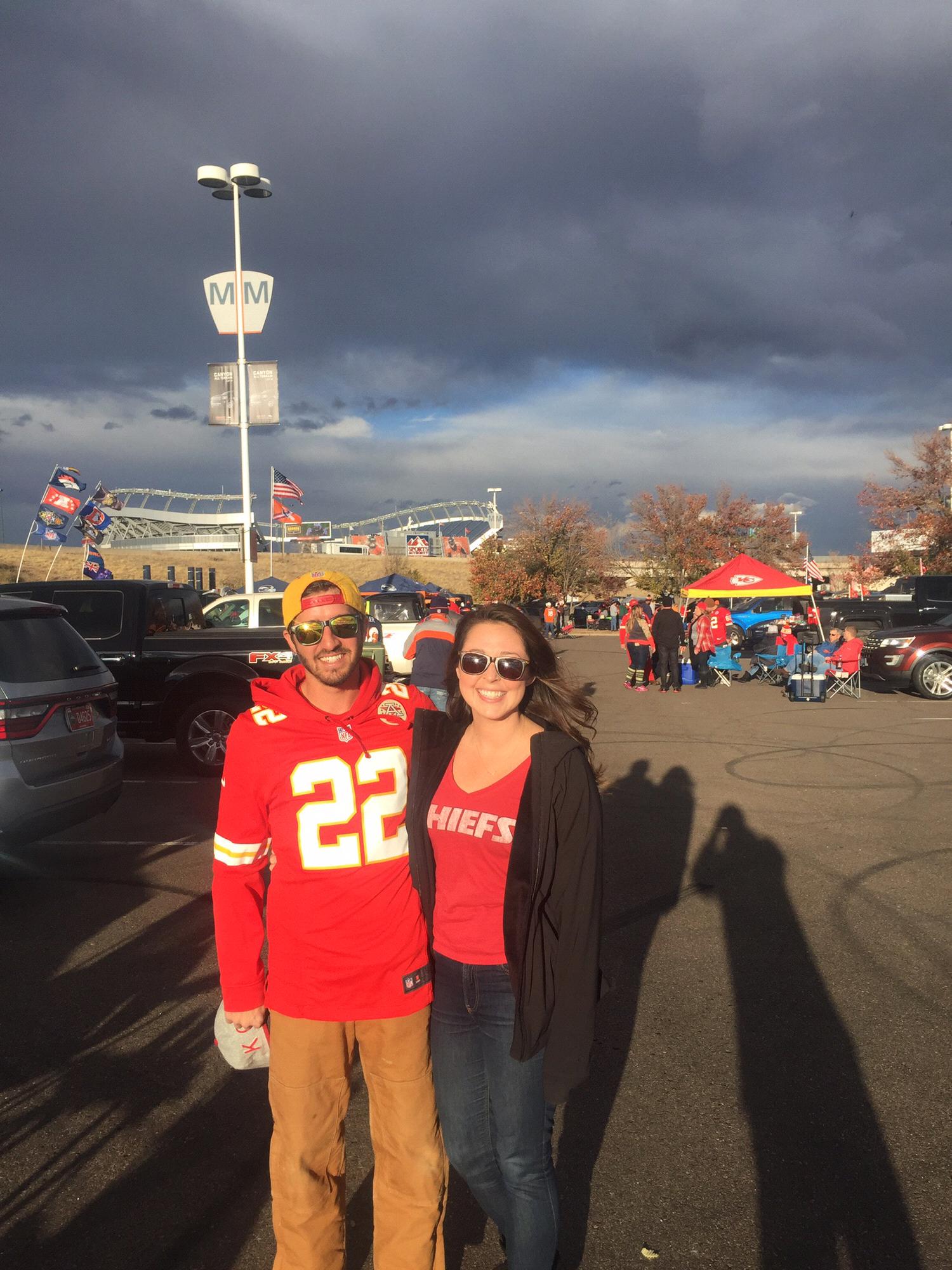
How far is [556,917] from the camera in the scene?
2330mm

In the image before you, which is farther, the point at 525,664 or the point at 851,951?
the point at 851,951

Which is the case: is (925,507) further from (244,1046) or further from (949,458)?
(244,1046)

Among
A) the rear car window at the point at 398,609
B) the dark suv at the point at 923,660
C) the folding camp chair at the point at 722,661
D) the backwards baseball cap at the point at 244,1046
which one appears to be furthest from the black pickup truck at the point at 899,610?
the backwards baseball cap at the point at 244,1046

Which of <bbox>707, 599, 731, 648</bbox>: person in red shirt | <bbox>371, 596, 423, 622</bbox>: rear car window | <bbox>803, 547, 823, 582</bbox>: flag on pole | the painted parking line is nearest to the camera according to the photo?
the painted parking line

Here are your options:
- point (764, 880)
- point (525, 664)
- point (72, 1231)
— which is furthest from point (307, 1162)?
point (764, 880)

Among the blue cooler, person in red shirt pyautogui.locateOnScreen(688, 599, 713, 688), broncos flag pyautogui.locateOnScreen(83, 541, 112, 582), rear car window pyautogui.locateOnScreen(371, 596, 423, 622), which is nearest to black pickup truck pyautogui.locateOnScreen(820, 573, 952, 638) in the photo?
person in red shirt pyautogui.locateOnScreen(688, 599, 713, 688)

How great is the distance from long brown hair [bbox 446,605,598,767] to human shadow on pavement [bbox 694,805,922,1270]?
1.61 meters

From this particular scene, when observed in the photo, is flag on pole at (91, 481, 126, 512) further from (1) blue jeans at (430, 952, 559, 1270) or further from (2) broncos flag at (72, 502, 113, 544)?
(1) blue jeans at (430, 952, 559, 1270)

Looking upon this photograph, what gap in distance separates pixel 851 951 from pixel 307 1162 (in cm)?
363

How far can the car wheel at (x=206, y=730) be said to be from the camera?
975cm

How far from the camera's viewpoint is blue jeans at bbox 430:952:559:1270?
2365mm

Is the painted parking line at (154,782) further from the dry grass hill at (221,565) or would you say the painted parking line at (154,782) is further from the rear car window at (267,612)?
the dry grass hill at (221,565)

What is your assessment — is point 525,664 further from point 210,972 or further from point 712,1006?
point 210,972

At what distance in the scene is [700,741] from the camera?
12.1 meters
